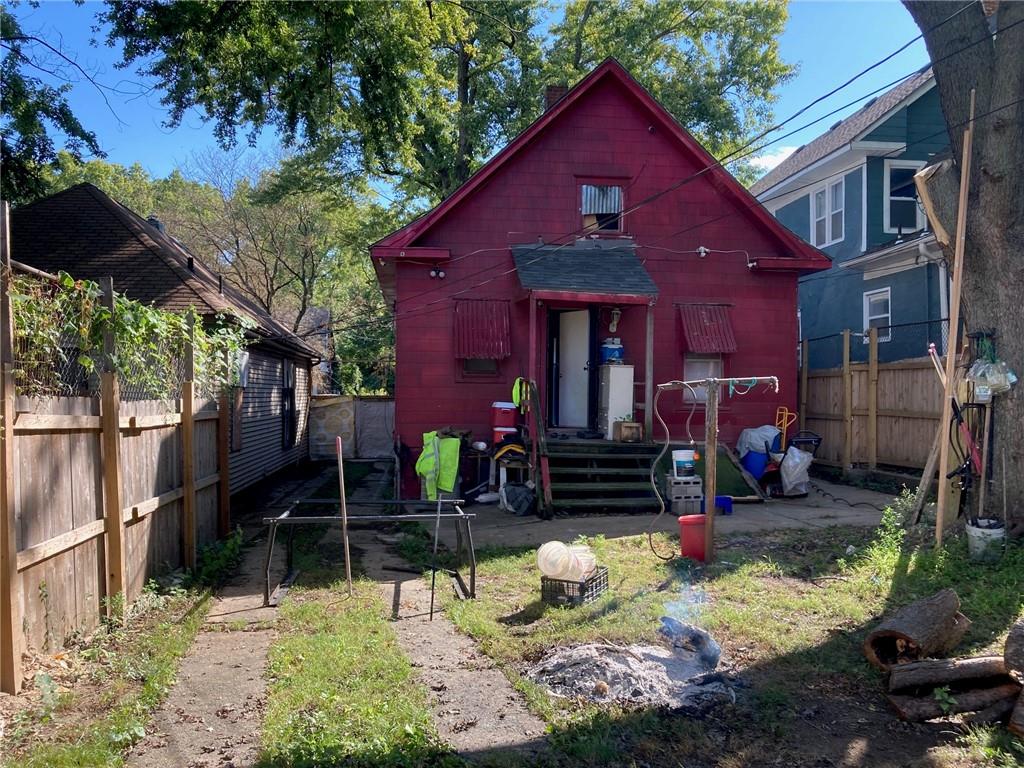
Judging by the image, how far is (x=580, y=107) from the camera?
1385 cm

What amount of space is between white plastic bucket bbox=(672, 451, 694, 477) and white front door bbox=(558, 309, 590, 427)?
3157 mm

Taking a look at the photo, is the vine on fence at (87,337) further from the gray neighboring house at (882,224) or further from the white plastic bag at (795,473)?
the gray neighboring house at (882,224)

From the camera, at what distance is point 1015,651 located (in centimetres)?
407

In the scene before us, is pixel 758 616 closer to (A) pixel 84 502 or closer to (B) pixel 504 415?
(A) pixel 84 502

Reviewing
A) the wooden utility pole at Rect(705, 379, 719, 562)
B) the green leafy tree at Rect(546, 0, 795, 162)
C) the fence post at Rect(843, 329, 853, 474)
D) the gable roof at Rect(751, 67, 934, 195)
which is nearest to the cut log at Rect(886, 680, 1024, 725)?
the wooden utility pole at Rect(705, 379, 719, 562)

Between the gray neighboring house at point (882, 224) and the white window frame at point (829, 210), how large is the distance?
3 cm

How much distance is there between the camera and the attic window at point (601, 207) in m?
13.9

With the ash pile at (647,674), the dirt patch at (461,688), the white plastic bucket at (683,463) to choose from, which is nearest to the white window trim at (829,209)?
the white plastic bucket at (683,463)

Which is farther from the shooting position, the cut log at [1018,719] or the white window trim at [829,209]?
the white window trim at [829,209]

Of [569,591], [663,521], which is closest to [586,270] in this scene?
[663,521]

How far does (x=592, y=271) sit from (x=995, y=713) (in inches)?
383

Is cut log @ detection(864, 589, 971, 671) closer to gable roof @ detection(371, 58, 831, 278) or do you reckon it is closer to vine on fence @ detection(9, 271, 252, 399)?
vine on fence @ detection(9, 271, 252, 399)

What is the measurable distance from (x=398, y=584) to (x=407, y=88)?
934 cm

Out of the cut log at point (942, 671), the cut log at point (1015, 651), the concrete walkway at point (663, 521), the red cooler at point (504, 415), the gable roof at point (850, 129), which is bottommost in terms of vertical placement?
the concrete walkway at point (663, 521)
